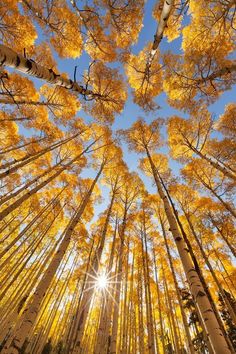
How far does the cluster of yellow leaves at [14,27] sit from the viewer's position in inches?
323

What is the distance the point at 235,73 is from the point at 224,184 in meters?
5.48

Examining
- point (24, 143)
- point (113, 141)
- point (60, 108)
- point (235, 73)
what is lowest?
point (235, 73)

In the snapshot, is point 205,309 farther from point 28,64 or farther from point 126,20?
point 126,20

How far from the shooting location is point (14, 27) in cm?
824

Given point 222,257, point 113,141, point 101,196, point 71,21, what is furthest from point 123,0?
point 222,257

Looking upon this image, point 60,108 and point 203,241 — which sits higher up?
point 60,108

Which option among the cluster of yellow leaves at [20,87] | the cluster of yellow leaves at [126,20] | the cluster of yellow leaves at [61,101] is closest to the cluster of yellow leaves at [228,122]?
the cluster of yellow leaves at [126,20]

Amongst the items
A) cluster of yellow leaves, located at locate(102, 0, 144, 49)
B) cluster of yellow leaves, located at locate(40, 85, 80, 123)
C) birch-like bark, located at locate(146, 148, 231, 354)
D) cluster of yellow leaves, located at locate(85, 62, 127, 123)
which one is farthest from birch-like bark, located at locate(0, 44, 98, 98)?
cluster of yellow leaves, located at locate(40, 85, 80, 123)

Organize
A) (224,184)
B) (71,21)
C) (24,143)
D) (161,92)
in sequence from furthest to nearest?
1. (24,143)
2. (224,184)
3. (161,92)
4. (71,21)

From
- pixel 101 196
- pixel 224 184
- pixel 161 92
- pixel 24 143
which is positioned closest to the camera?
pixel 161 92

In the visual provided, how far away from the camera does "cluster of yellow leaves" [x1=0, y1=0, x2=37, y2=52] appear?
8214 millimetres

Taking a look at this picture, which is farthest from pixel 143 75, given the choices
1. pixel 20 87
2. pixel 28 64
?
pixel 28 64

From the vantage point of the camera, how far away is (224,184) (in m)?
10.1

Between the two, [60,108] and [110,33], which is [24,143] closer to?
[60,108]
